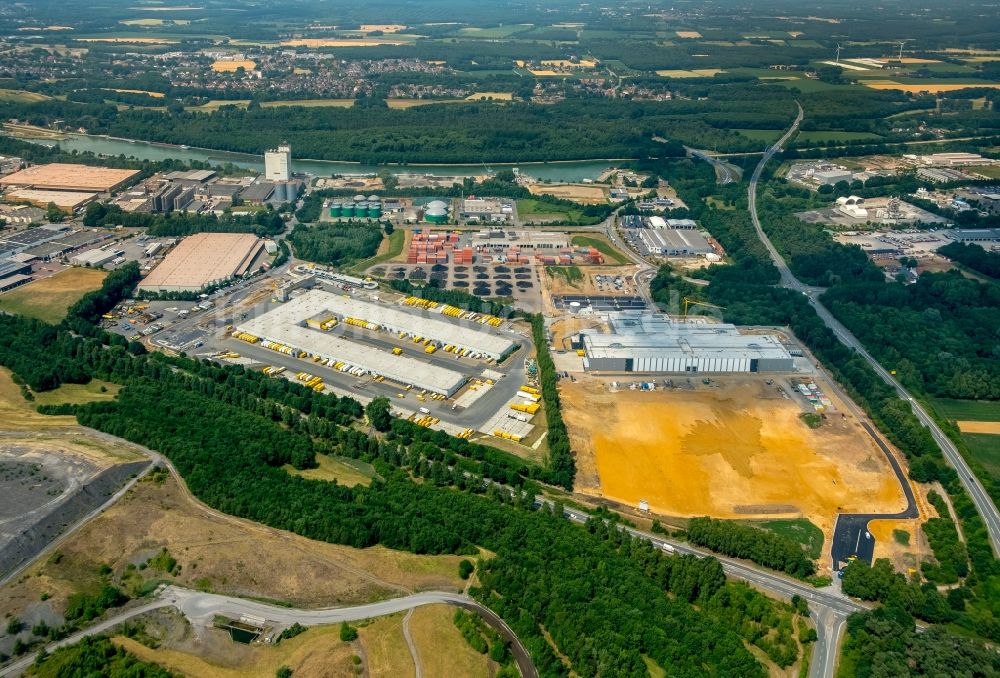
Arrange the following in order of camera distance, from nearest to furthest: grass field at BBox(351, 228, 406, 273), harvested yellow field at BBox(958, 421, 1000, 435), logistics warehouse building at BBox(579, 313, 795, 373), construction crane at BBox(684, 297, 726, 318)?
harvested yellow field at BBox(958, 421, 1000, 435) < logistics warehouse building at BBox(579, 313, 795, 373) < construction crane at BBox(684, 297, 726, 318) < grass field at BBox(351, 228, 406, 273)

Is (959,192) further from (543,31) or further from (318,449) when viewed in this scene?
(543,31)

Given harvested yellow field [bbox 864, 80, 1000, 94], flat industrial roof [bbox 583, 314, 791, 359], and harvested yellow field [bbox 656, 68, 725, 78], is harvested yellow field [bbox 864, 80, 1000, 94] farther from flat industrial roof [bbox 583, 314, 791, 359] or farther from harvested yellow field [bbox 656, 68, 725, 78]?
flat industrial roof [bbox 583, 314, 791, 359]

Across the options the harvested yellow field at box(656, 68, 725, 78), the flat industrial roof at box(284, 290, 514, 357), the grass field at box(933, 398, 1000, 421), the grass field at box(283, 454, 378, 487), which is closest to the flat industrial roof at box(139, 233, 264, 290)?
the flat industrial roof at box(284, 290, 514, 357)

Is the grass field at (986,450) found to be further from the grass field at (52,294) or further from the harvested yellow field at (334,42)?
the harvested yellow field at (334,42)

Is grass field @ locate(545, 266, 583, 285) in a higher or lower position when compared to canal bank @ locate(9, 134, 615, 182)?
lower

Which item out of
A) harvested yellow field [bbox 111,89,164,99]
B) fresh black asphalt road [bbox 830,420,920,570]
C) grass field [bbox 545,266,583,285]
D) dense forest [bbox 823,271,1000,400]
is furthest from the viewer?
harvested yellow field [bbox 111,89,164,99]

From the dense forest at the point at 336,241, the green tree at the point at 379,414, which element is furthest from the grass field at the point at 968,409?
the dense forest at the point at 336,241

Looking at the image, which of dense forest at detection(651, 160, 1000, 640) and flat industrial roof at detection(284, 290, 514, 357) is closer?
dense forest at detection(651, 160, 1000, 640)

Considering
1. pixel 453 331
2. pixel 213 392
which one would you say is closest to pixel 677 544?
pixel 453 331
